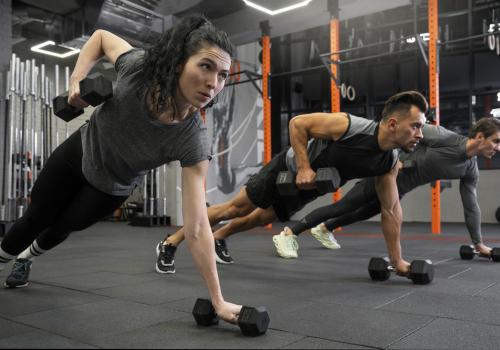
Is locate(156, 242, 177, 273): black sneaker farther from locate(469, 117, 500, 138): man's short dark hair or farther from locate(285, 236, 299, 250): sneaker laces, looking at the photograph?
locate(469, 117, 500, 138): man's short dark hair

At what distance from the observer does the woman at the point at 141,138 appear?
1254 mm

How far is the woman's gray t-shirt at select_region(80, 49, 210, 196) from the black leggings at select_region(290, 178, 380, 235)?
5.81 feet

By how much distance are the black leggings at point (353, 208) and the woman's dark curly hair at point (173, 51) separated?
189 cm

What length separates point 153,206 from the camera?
262 inches

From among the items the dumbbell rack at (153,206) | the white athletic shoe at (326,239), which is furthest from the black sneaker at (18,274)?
the dumbbell rack at (153,206)

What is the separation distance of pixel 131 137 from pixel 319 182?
916mm

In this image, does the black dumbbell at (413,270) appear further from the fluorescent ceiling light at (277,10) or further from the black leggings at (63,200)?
the fluorescent ceiling light at (277,10)

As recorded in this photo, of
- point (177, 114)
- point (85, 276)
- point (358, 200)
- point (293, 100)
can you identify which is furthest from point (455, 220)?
point (177, 114)

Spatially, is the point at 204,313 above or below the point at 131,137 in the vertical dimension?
below

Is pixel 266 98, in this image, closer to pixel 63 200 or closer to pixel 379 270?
pixel 379 270

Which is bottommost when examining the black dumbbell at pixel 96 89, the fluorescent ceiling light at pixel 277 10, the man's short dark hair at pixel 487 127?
the black dumbbell at pixel 96 89

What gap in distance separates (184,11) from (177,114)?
535 centimetres

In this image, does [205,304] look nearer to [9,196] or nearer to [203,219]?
Answer: [203,219]

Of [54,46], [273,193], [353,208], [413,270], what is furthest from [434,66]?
[54,46]
